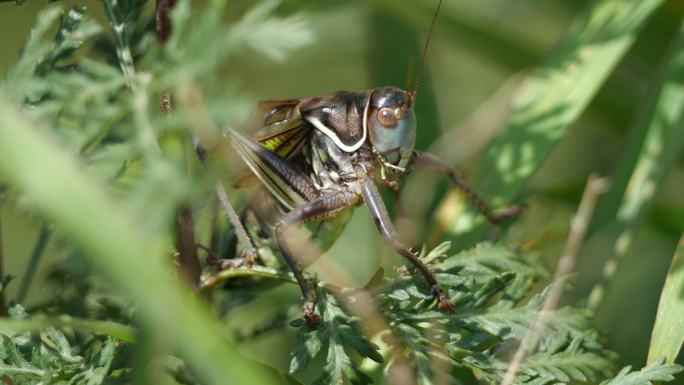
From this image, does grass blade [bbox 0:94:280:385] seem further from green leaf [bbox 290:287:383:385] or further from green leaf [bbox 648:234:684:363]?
green leaf [bbox 648:234:684:363]

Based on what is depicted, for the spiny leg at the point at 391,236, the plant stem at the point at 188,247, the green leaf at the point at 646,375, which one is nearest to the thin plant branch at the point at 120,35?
the plant stem at the point at 188,247

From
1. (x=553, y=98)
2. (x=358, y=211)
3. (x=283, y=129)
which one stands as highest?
(x=553, y=98)

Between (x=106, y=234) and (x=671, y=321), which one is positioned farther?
(x=671, y=321)

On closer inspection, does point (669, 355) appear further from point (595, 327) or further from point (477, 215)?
point (477, 215)

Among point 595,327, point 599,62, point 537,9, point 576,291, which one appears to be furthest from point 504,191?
point 537,9

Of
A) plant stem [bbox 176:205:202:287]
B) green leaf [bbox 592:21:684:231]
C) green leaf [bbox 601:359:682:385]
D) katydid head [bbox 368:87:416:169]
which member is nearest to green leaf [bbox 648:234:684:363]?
green leaf [bbox 601:359:682:385]

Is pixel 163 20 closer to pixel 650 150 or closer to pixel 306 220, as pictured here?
pixel 306 220

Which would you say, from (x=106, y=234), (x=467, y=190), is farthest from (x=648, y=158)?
(x=106, y=234)
